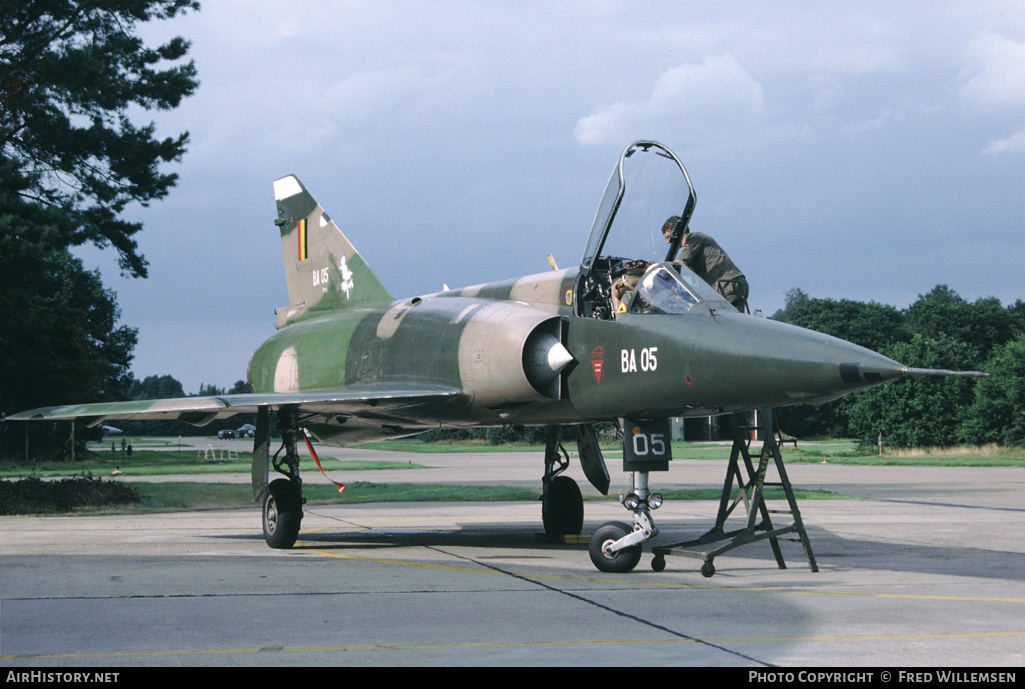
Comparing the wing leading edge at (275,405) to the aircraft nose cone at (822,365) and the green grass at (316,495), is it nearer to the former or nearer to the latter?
the aircraft nose cone at (822,365)

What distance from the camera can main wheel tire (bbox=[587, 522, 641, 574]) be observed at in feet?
31.2

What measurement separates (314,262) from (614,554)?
27.4 feet

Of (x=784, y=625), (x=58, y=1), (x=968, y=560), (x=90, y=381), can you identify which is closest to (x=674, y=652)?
(x=784, y=625)

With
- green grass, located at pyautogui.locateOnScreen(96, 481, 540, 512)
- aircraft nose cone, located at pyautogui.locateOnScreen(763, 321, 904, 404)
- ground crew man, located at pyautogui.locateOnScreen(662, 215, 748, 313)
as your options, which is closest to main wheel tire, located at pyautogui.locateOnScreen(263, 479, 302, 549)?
ground crew man, located at pyautogui.locateOnScreen(662, 215, 748, 313)

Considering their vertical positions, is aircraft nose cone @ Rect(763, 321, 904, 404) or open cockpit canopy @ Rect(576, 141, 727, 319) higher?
open cockpit canopy @ Rect(576, 141, 727, 319)

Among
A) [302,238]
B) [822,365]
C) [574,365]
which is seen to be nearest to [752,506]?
[574,365]

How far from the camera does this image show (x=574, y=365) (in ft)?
33.6

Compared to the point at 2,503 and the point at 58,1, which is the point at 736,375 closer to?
the point at 2,503

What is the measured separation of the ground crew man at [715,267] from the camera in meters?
10.1

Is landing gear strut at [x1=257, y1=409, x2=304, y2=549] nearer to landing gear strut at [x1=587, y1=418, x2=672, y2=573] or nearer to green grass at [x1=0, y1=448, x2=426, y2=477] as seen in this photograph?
landing gear strut at [x1=587, y1=418, x2=672, y2=573]

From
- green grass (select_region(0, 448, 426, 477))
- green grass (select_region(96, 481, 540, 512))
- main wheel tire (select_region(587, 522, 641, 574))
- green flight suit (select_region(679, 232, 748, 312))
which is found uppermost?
green flight suit (select_region(679, 232, 748, 312))

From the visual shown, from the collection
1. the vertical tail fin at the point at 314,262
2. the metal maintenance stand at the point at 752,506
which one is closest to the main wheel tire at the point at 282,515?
the vertical tail fin at the point at 314,262

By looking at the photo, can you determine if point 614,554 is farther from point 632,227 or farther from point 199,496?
point 199,496

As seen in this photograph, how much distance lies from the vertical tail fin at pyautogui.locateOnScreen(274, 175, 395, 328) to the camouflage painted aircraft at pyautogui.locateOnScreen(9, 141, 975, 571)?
590 millimetres
